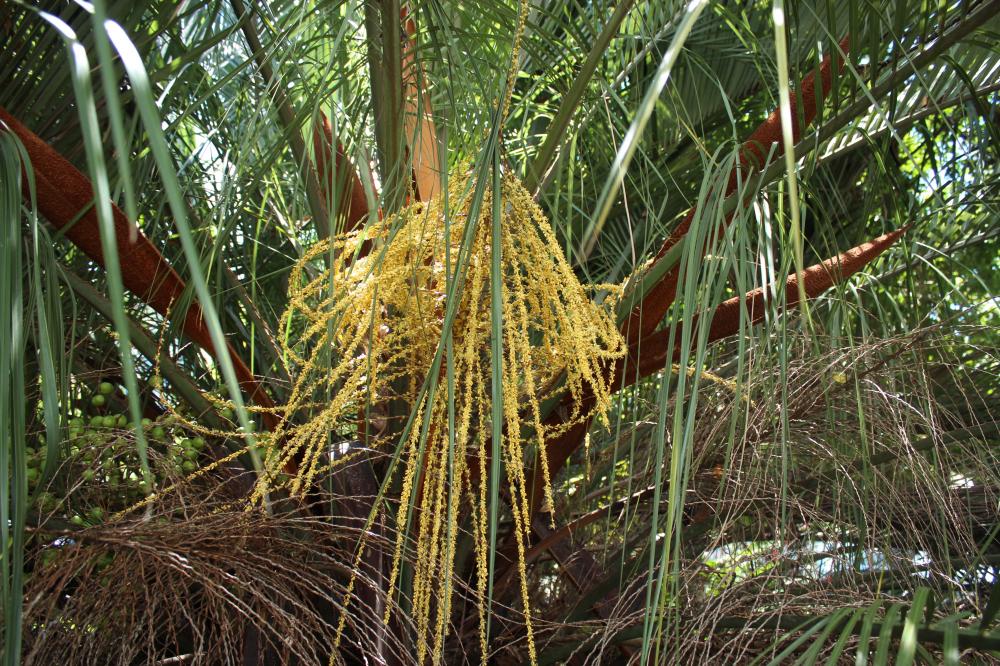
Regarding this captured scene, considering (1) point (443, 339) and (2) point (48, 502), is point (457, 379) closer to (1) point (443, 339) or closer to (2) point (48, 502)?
(1) point (443, 339)

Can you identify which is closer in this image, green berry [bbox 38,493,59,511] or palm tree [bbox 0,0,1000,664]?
palm tree [bbox 0,0,1000,664]

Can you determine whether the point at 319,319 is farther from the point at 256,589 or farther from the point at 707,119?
the point at 707,119

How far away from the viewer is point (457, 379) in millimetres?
1002

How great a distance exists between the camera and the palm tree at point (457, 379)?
2.74 feet

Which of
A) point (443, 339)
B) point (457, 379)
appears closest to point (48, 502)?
point (457, 379)

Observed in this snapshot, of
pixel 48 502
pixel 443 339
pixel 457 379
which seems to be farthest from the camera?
pixel 48 502

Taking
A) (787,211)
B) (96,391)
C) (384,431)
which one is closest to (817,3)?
(787,211)

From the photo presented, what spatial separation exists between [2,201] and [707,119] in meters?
1.88

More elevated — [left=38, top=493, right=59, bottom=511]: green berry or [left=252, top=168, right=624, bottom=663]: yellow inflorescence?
[left=252, top=168, right=624, bottom=663]: yellow inflorescence

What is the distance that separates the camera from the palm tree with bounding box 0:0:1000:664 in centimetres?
84

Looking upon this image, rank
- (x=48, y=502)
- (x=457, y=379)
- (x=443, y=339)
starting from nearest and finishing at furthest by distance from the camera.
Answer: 1. (x=443, y=339)
2. (x=457, y=379)
3. (x=48, y=502)

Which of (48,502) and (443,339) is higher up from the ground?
(443,339)

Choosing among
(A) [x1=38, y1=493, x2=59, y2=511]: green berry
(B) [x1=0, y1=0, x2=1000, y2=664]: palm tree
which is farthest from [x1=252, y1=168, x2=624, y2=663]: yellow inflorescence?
(A) [x1=38, y1=493, x2=59, y2=511]: green berry

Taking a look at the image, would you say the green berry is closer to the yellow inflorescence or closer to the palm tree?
the palm tree
